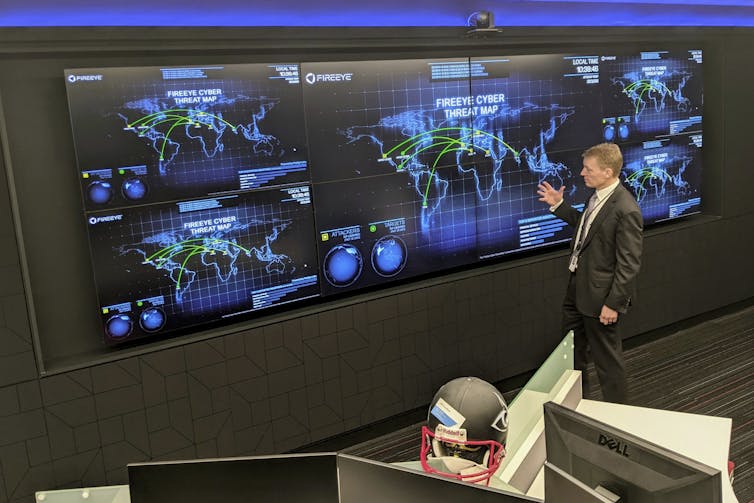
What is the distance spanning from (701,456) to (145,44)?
115 inches

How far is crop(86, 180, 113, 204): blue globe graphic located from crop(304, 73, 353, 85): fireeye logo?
1219 mm

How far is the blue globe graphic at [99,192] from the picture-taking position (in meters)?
3.21

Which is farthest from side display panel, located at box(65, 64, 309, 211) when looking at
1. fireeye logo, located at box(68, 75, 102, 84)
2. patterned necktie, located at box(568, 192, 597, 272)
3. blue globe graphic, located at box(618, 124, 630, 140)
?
blue globe graphic, located at box(618, 124, 630, 140)

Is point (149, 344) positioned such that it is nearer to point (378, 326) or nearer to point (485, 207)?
point (378, 326)

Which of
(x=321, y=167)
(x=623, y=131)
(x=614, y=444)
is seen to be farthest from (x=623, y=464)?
(x=623, y=131)

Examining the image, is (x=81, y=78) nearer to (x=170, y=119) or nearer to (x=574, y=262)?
(x=170, y=119)

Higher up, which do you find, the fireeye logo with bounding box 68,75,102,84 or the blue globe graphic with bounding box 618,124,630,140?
the fireeye logo with bounding box 68,75,102,84

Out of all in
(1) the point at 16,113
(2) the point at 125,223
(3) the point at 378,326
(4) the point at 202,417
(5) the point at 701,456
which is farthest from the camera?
(3) the point at 378,326

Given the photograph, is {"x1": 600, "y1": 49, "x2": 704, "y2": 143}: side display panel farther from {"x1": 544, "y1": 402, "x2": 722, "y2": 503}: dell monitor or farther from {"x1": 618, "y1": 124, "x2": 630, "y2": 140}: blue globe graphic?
{"x1": 544, "y1": 402, "x2": 722, "y2": 503}: dell monitor

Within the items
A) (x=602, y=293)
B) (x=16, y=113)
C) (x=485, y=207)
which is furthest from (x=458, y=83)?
(x=16, y=113)

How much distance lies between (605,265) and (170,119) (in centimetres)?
243

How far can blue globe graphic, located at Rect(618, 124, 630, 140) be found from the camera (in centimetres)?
508

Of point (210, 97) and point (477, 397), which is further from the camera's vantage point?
point (210, 97)

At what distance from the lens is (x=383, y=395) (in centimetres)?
420
